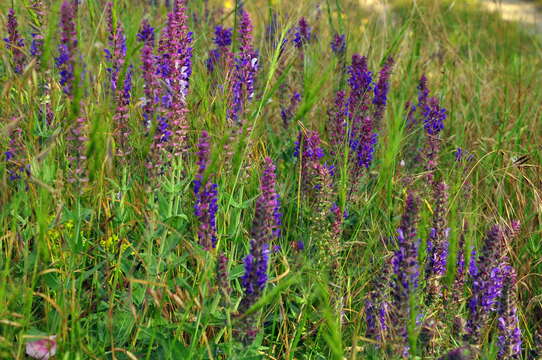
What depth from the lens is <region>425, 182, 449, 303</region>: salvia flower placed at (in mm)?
1996

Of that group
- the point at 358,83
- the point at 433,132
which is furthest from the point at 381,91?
the point at 433,132

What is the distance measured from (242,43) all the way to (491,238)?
119cm

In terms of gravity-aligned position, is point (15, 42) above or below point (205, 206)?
above

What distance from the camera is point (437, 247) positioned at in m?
2.08

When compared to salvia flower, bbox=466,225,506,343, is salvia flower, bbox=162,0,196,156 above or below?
above

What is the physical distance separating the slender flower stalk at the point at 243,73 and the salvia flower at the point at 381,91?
757mm

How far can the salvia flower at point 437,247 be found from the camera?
2.00m

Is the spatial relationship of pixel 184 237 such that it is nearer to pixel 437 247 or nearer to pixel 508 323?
pixel 437 247

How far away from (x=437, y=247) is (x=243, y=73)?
98 cm

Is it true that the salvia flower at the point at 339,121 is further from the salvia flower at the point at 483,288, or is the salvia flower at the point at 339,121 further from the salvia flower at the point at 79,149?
the salvia flower at the point at 79,149

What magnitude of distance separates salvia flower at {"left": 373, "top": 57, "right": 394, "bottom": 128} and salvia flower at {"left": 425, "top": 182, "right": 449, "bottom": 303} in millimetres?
1032

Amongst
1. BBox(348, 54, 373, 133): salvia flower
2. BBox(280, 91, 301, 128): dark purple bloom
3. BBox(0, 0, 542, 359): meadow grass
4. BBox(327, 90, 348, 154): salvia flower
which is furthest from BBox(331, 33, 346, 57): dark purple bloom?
BBox(327, 90, 348, 154): salvia flower

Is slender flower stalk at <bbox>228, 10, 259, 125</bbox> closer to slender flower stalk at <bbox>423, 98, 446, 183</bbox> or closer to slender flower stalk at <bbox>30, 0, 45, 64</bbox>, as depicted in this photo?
slender flower stalk at <bbox>30, 0, 45, 64</bbox>

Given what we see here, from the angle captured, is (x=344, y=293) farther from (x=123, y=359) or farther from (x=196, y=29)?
(x=196, y=29)
